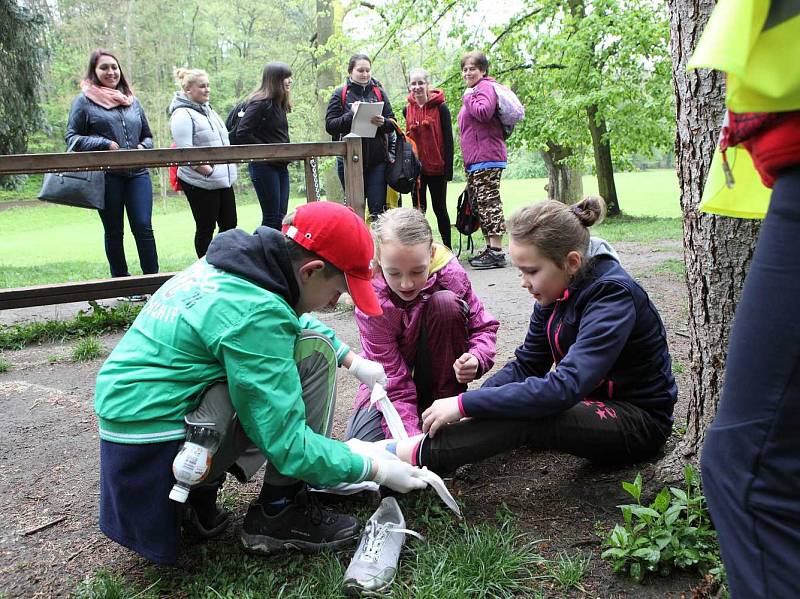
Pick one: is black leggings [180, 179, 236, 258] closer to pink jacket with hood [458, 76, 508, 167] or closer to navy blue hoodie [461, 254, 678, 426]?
pink jacket with hood [458, 76, 508, 167]

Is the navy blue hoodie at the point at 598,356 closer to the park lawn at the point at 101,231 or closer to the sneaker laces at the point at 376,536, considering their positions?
the sneaker laces at the point at 376,536

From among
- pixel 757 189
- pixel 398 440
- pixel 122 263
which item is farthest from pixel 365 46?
pixel 757 189

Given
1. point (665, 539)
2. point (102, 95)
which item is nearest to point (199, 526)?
point (665, 539)

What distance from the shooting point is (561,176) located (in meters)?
15.6

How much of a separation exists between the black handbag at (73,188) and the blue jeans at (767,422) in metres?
4.91

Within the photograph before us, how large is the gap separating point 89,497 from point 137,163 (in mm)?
2639

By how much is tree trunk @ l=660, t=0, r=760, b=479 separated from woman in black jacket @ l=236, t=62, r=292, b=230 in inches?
160

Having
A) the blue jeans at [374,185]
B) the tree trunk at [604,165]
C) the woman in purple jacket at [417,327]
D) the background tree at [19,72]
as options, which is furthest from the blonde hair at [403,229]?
the tree trunk at [604,165]

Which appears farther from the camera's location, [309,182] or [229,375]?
[309,182]

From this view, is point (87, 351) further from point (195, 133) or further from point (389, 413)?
point (389, 413)

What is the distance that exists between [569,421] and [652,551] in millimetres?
472

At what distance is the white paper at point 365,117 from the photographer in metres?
5.67

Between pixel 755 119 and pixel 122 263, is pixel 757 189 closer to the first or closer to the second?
pixel 755 119

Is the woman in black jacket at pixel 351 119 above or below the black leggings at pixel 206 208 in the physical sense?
above
